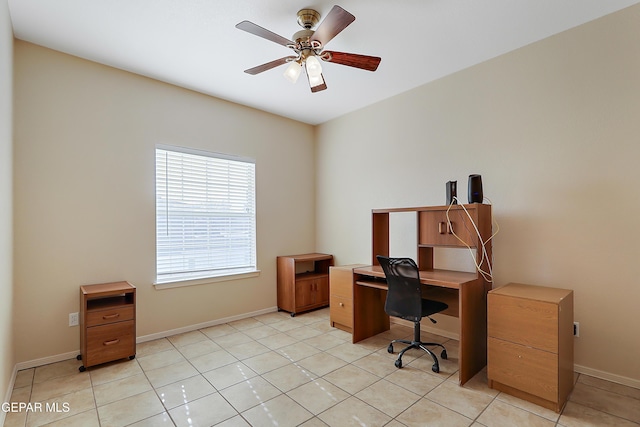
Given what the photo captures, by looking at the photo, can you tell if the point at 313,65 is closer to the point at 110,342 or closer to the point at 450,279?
the point at 450,279

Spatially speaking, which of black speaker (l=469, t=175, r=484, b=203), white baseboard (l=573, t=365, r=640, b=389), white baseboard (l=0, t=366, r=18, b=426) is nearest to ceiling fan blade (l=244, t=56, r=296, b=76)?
black speaker (l=469, t=175, r=484, b=203)

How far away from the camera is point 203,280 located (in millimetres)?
→ 3781

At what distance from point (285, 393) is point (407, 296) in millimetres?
1272

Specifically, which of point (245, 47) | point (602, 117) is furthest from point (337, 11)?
point (602, 117)

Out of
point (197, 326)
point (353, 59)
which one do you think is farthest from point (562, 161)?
point (197, 326)

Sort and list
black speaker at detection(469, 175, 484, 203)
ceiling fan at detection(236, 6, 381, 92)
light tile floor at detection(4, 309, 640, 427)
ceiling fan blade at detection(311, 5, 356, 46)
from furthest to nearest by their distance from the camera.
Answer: black speaker at detection(469, 175, 484, 203) < ceiling fan at detection(236, 6, 381, 92) < light tile floor at detection(4, 309, 640, 427) < ceiling fan blade at detection(311, 5, 356, 46)

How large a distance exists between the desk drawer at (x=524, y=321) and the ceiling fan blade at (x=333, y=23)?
2216 mm

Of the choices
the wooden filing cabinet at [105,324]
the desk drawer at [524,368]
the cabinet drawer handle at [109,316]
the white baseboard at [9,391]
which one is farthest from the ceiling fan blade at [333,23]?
the white baseboard at [9,391]

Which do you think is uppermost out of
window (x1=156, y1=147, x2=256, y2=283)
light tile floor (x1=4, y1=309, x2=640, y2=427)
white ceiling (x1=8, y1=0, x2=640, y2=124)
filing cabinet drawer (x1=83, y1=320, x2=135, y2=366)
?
white ceiling (x1=8, y1=0, x2=640, y2=124)

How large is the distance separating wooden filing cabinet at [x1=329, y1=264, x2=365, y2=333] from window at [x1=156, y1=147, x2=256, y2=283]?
1254 mm

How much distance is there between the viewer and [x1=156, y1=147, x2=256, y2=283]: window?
11.7 feet

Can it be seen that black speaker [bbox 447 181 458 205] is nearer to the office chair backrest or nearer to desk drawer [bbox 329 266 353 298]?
the office chair backrest

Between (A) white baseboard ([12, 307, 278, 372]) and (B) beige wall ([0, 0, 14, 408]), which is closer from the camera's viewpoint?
(B) beige wall ([0, 0, 14, 408])

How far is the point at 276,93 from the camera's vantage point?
12.5 ft
